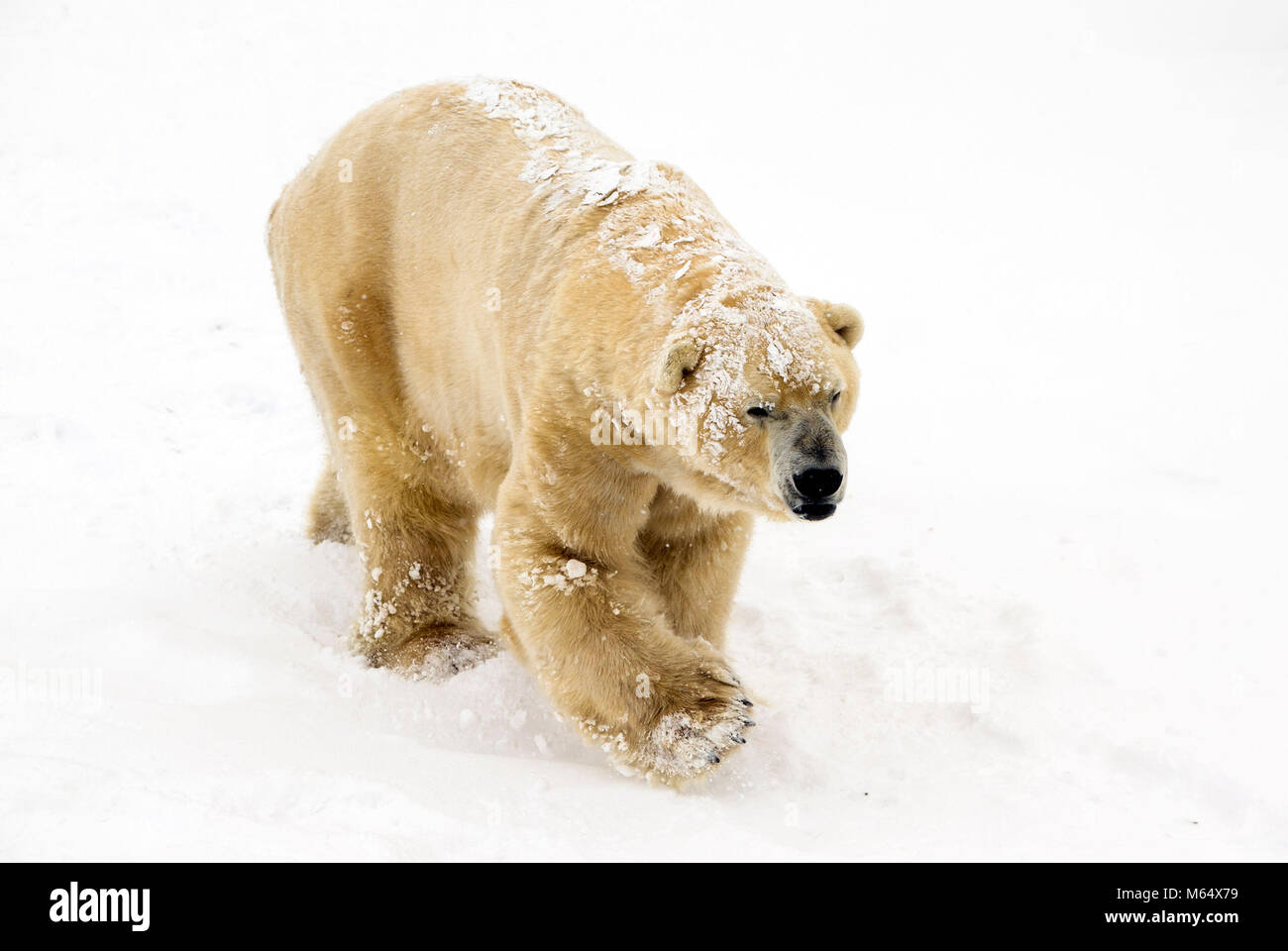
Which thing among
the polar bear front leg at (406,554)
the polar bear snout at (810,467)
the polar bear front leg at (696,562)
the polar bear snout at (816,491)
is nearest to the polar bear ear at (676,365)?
the polar bear snout at (810,467)

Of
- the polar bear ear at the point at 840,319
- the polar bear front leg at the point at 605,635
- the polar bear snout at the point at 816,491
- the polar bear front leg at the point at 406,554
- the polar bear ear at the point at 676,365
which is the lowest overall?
the polar bear front leg at the point at 406,554

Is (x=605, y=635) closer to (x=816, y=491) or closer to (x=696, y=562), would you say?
(x=696, y=562)

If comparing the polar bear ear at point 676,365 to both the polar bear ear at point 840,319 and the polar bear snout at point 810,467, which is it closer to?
the polar bear snout at point 810,467

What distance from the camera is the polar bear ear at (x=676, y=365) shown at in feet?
10.8

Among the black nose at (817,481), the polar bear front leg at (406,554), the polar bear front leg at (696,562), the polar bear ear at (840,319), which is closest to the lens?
the black nose at (817,481)

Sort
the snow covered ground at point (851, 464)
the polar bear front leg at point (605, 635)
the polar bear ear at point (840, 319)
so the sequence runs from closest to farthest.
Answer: the snow covered ground at point (851, 464) < the polar bear ear at point (840, 319) < the polar bear front leg at point (605, 635)

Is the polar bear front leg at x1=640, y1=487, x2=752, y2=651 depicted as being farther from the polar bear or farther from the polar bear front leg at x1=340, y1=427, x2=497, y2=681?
the polar bear front leg at x1=340, y1=427, x2=497, y2=681

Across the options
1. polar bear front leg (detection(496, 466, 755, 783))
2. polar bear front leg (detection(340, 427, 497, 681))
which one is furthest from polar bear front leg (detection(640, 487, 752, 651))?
polar bear front leg (detection(340, 427, 497, 681))

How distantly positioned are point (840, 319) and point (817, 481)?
775 millimetres

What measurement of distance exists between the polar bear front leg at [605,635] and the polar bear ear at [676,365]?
52cm

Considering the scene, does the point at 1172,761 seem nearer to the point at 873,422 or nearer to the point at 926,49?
the point at 873,422

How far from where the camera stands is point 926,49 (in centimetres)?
1507

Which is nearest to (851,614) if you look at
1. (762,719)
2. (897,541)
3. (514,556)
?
(897,541)

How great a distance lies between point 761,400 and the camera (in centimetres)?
325
